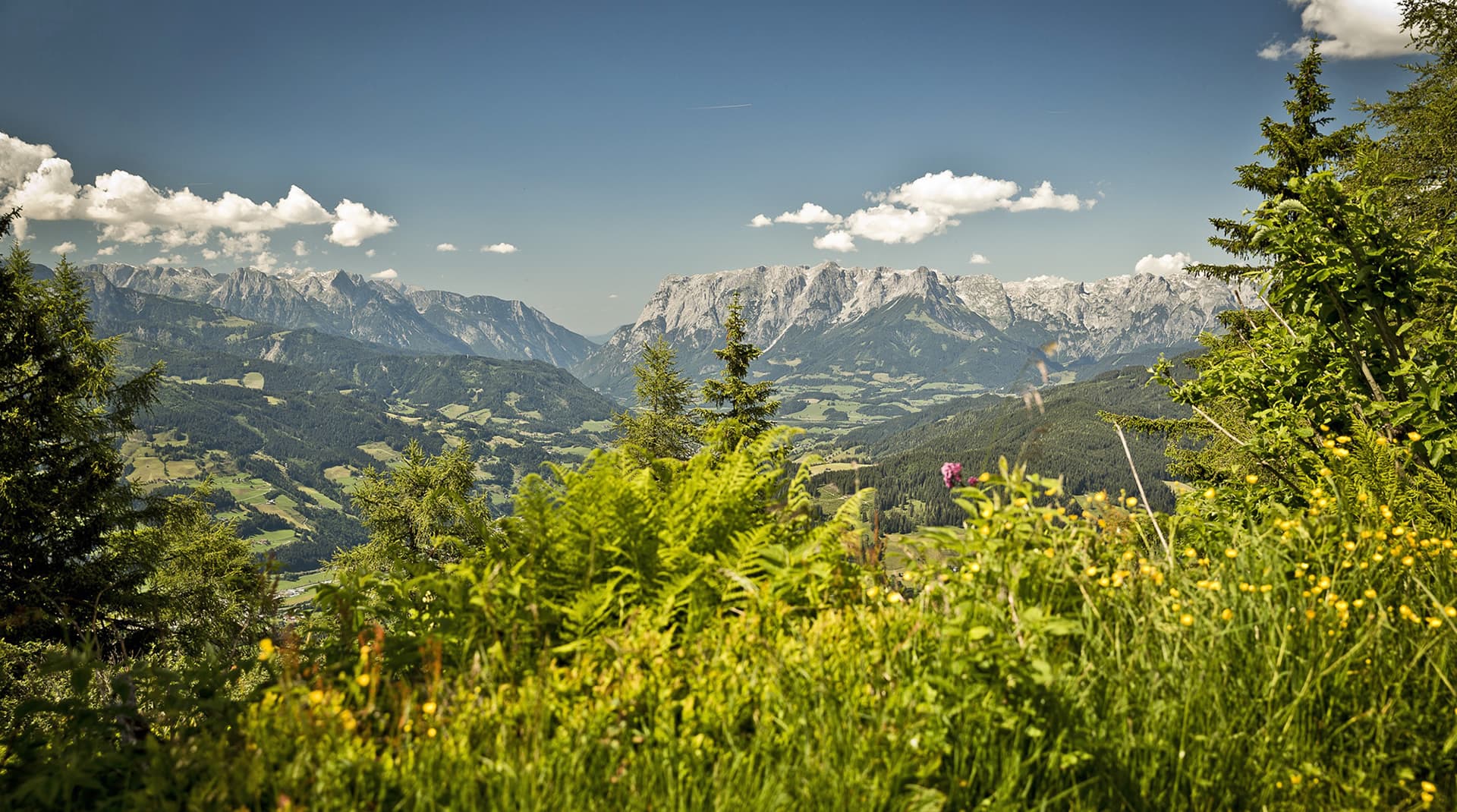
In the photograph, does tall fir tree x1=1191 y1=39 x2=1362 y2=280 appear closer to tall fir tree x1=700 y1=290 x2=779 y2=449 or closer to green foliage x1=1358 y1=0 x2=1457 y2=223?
green foliage x1=1358 y1=0 x2=1457 y2=223

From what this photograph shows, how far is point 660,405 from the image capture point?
33844 millimetres

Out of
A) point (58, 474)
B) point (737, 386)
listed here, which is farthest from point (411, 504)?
point (737, 386)

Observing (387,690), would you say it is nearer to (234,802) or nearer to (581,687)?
(234,802)

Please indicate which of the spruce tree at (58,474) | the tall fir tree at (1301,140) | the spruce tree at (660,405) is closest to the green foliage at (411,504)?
the spruce tree at (660,405)

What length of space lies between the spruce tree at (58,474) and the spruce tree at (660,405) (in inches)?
682

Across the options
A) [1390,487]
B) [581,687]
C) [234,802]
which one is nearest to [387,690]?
[234,802]

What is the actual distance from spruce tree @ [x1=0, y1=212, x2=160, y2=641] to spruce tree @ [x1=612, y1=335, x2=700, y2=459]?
17334mm

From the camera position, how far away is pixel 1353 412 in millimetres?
4520

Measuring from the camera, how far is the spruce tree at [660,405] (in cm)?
3067

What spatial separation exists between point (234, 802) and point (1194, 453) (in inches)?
998

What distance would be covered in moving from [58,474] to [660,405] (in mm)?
22220

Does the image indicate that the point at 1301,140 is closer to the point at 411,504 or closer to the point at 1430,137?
the point at 1430,137

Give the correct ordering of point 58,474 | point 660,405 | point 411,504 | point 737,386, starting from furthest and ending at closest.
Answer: point 660,405
point 411,504
point 737,386
point 58,474

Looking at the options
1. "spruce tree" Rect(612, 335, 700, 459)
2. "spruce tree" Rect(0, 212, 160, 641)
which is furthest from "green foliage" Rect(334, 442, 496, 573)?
"spruce tree" Rect(0, 212, 160, 641)
